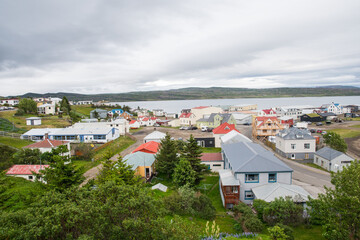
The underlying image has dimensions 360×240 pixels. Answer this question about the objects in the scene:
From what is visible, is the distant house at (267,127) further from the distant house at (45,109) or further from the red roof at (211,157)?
the distant house at (45,109)

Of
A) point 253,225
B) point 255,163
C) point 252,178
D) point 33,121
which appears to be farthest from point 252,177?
point 33,121

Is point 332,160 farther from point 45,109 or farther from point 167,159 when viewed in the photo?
point 45,109

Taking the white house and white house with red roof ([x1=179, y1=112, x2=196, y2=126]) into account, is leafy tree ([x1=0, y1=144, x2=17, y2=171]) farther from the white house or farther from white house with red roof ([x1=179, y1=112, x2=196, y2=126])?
white house with red roof ([x1=179, y1=112, x2=196, y2=126])

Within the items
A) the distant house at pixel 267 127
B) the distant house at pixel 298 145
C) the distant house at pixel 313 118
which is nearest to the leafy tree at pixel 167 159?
the distant house at pixel 298 145

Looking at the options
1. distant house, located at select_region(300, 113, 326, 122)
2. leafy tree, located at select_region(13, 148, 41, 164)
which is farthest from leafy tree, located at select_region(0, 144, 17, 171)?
distant house, located at select_region(300, 113, 326, 122)

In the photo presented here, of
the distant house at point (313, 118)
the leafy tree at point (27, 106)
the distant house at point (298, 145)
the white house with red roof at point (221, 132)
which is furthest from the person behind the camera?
the distant house at point (313, 118)

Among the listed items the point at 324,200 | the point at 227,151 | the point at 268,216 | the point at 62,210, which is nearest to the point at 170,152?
the point at 227,151
